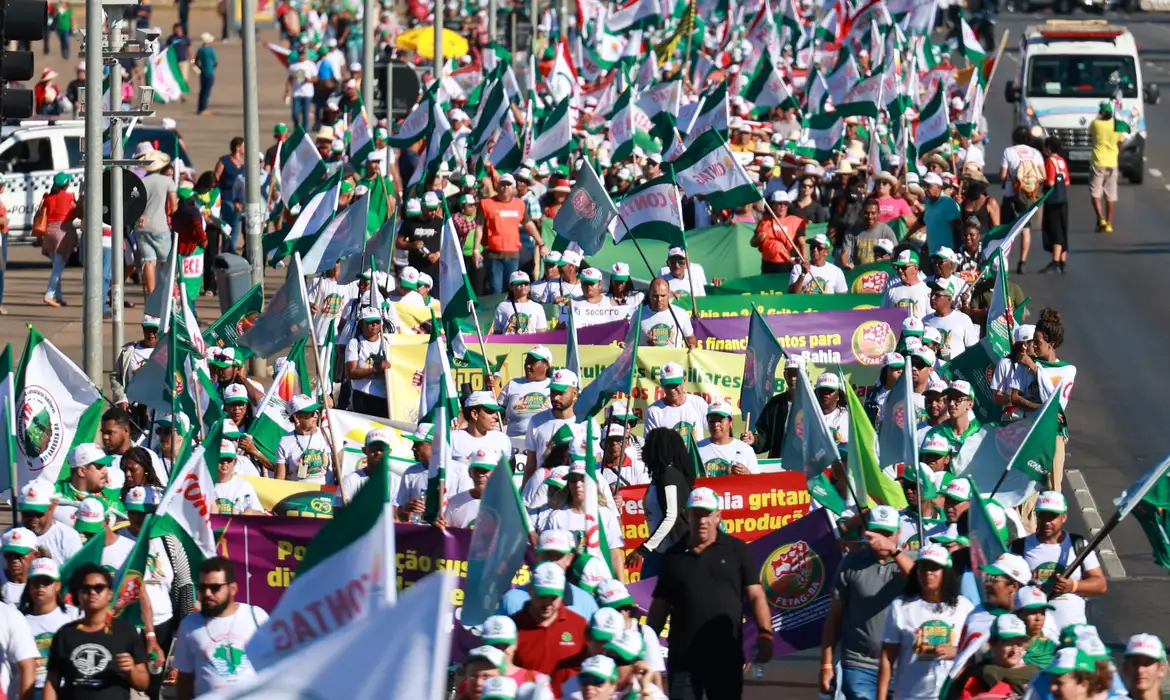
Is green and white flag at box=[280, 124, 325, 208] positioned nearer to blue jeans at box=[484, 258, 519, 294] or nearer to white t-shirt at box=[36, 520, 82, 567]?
blue jeans at box=[484, 258, 519, 294]

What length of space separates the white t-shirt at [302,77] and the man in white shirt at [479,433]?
2669 cm

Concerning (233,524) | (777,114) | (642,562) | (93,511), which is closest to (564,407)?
(642,562)

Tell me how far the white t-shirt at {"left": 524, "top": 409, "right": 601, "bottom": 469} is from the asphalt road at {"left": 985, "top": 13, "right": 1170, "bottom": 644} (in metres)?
3.08

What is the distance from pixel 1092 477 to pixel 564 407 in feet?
16.9

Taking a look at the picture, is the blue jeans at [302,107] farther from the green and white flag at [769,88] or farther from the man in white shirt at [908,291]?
the man in white shirt at [908,291]

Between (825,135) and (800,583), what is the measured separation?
50.5ft

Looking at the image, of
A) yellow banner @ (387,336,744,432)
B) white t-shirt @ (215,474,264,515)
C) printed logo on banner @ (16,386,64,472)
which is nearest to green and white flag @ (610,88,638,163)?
yellow banner @ (387,336,744,432)

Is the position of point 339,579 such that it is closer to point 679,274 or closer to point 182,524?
point 182,524

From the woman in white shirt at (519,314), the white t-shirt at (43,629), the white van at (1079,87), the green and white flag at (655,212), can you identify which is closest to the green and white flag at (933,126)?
the green and white flag at (655,212)

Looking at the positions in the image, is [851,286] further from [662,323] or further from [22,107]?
[22,107]

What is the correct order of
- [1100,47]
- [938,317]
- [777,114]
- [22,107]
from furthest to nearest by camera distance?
1. [1100,47]
2. [777,114]
3. [938,317]
4. [22,107]

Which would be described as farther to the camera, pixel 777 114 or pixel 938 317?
pixel 777 114

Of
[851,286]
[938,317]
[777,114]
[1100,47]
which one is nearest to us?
[938,317]

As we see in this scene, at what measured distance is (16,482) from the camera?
12852mm
